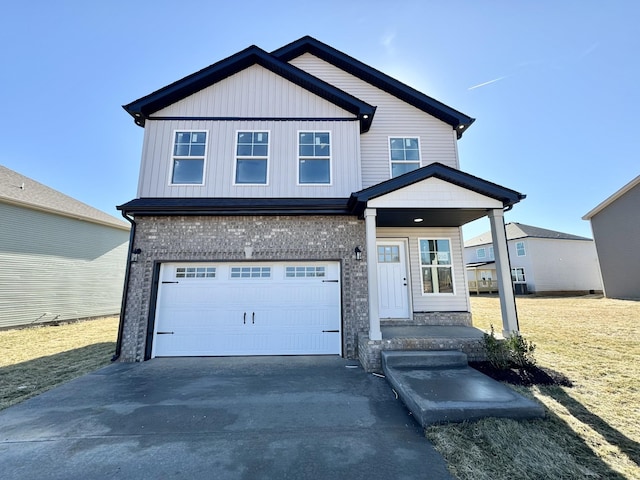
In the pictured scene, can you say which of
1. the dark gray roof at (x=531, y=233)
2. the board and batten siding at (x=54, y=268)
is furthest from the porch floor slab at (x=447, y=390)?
the dark gray roof at (x=531, y=233)

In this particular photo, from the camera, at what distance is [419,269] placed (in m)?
7.72

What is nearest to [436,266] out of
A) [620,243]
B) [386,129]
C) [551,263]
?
[386,129]

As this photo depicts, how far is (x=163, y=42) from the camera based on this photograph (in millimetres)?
9180

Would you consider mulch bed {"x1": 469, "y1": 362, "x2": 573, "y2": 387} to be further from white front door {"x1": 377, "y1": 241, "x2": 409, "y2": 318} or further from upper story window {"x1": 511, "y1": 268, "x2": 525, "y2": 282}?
upper story window {"x1": 511, "y1": 268, "x2": 525, "y2": 282}

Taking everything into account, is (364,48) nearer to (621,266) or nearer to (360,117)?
(360,117)

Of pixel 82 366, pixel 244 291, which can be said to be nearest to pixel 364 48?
pixel 244 291

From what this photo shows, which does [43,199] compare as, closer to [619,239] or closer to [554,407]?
[554,407]

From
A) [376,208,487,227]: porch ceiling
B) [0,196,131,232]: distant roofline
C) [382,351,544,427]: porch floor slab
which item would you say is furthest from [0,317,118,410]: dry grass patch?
[376,208,487,227]: porch ceiling

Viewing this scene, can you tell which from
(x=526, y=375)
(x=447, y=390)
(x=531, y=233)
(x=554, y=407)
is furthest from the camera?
(x=531, y=233)

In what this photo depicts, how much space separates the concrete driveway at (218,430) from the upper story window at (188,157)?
4.91 m

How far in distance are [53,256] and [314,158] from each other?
1282 cm

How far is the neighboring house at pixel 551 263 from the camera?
893 inches

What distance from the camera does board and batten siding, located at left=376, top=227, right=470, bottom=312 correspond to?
755 centimetres

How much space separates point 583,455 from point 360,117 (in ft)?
25.6
